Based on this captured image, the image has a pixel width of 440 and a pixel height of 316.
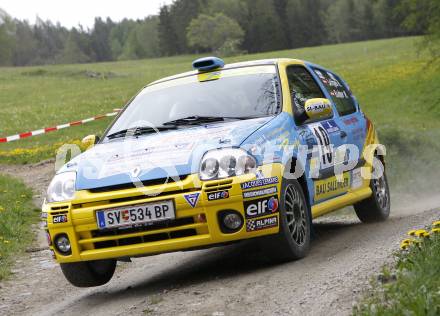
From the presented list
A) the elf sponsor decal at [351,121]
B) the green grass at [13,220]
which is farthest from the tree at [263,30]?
the elf sponsor decal at [351,121]

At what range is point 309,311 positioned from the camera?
439cm

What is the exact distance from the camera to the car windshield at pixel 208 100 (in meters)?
6.75

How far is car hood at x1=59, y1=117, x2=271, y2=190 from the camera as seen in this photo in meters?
5.72

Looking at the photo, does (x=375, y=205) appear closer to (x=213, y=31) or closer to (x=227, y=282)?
(x=227, y=282)

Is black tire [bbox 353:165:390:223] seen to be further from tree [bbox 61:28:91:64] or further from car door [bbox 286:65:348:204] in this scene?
tree [bbox 61:28:91:64]

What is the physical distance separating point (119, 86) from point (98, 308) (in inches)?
1542

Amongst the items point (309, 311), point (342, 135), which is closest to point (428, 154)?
point (342, 135)

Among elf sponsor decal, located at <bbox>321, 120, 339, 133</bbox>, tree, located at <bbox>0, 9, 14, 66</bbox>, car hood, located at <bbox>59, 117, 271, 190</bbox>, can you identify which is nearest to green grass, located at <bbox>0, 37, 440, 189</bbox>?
elf sponsor decal, located at <bbox>321, 120, 339, 133</bbox>

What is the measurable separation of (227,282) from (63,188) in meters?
1.43

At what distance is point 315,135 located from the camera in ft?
22.8

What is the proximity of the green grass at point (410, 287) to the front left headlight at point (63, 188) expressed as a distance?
8.14 ft

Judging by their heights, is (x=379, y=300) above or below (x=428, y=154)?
above

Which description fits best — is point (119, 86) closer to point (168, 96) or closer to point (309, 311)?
point (168, 96)

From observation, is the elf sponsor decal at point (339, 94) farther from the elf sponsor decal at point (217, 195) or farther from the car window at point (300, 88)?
the elf sponsor decal at point (217, 195)
